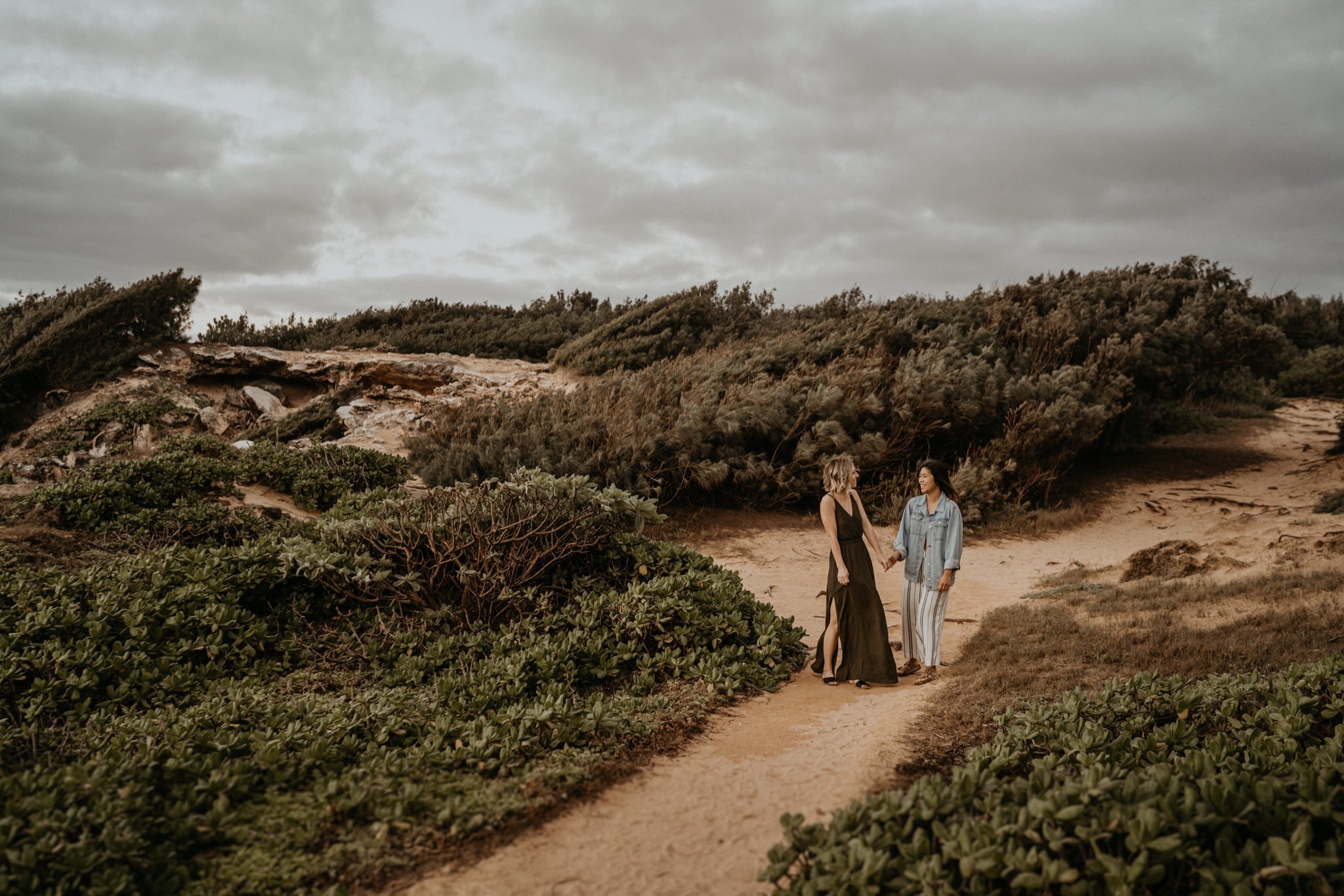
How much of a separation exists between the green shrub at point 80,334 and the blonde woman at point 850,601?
17.0m

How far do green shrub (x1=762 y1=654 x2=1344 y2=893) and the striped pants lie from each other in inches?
83.7

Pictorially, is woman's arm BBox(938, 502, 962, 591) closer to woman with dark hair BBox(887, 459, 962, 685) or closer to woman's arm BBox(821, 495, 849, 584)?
woman with dark hair BBox(887, 459, 962, 685)

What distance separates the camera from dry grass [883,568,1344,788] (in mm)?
4625

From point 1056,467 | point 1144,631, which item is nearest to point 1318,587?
point 1144,631

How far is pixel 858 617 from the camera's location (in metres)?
5.64

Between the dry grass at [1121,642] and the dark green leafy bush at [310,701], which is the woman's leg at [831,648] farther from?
the dry grass at [1121,642]

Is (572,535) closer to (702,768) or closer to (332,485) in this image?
(702,768)

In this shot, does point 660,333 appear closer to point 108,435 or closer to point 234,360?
point 234,360

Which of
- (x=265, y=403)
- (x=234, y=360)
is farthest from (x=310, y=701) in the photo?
(x=234, y=360)

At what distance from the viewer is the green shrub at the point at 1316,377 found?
→ 21656 millimetres

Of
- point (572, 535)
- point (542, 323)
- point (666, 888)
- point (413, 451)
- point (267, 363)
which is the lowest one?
point (666, 888)

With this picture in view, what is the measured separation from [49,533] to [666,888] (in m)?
7.16

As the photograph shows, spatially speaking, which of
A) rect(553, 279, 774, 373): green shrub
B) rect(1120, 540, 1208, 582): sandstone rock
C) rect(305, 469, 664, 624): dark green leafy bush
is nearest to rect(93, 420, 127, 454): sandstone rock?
rect(553, 279, 774, 373): green shrub

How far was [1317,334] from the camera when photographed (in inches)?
1086
